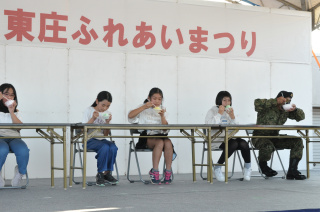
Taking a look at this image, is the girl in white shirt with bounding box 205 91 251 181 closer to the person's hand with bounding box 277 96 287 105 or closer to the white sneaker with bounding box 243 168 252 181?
the white sneaker with bounding box 243 168 252 181

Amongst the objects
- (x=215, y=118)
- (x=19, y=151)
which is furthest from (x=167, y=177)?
(x=19, y=151)

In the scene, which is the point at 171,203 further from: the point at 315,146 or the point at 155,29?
the point at 315,146

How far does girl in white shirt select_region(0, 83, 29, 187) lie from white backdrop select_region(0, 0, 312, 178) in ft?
4.89

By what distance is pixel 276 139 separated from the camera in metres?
6.72

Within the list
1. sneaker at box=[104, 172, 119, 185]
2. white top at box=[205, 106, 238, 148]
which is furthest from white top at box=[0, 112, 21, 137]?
white top at box=[205, 106, 238, 148]

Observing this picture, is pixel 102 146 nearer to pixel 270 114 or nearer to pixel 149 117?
pixel 149 117

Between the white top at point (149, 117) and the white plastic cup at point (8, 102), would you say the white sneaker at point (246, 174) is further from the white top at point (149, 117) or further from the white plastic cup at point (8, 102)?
the white plastic cup at point (8, 102)

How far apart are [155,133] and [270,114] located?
1.61m

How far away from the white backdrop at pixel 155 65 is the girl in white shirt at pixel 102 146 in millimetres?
1500

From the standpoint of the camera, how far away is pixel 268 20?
28.0ft

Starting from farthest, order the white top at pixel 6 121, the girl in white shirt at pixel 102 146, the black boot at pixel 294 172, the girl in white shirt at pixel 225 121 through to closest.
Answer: the black boot at pixel 294 172
the girl in white shirt at pixel 225 121
the girl in white shirt at pixel 102 146
the white top at pixel 6 121

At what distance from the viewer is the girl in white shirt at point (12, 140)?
538 centimetres

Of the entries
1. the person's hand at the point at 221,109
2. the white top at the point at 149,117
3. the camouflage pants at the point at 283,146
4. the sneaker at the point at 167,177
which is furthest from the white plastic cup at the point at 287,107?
the sneaker at the point at 167,177

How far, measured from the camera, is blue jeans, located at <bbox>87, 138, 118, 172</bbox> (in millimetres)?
5617
